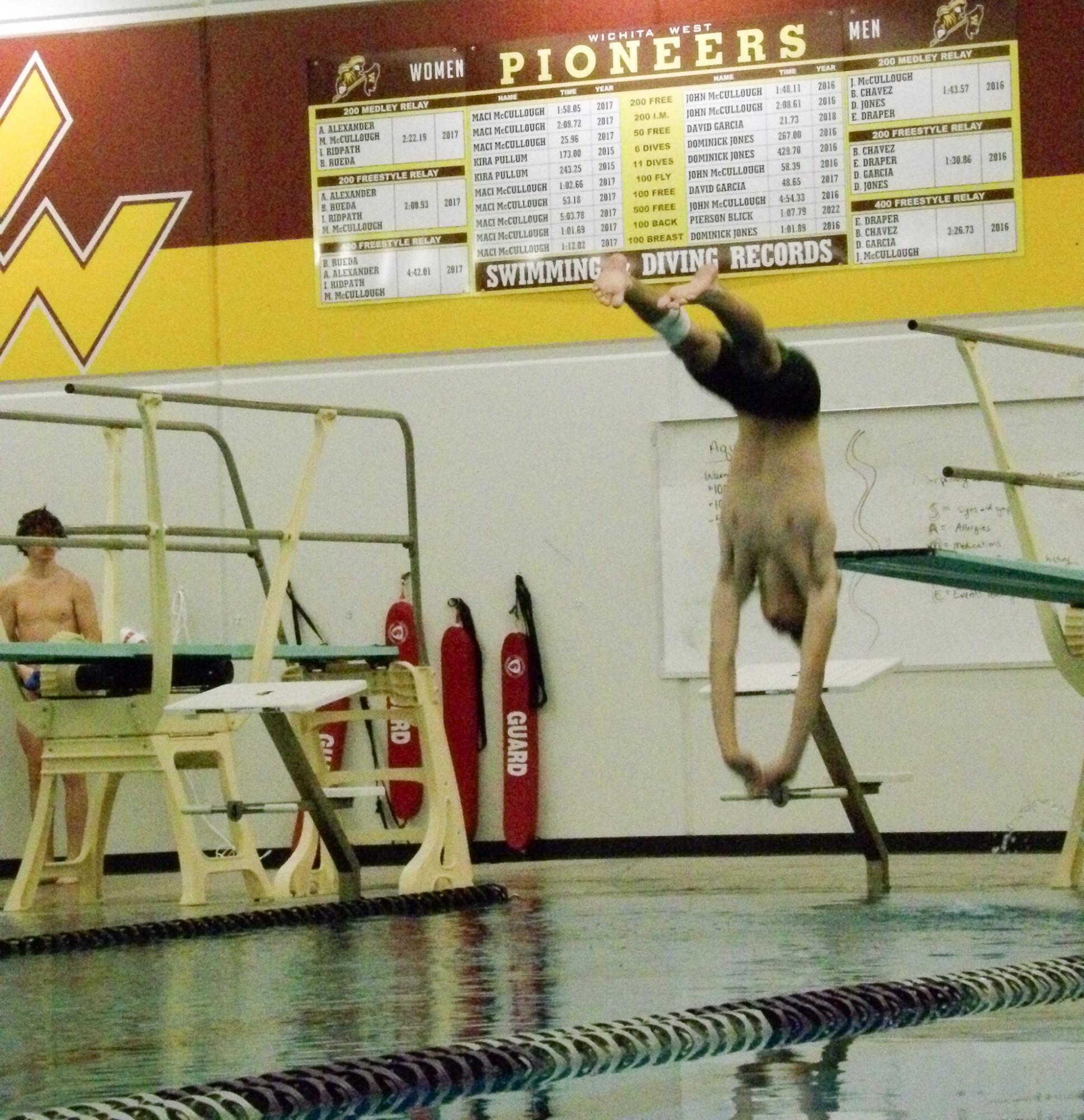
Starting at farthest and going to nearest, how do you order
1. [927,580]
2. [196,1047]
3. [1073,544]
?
[1073,544] < [927,580] < [196,1047]

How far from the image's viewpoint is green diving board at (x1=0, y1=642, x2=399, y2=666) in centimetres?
597

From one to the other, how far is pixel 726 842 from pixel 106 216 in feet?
12.9

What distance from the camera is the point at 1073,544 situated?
8.09 metres

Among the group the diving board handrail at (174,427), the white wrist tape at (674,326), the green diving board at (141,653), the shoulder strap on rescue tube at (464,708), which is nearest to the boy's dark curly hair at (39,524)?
the diving board handrail at (174,427)

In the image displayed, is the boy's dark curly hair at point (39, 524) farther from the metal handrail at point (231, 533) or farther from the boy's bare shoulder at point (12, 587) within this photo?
the metal handrail at point (231, 533)

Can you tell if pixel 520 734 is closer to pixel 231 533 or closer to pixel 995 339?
pixel 231 533

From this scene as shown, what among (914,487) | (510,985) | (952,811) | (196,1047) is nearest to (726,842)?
(952,811)

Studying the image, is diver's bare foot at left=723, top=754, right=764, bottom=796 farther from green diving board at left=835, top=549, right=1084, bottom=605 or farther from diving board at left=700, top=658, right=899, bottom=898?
green diving board at left=835, top=549, right=1084, bottom=605

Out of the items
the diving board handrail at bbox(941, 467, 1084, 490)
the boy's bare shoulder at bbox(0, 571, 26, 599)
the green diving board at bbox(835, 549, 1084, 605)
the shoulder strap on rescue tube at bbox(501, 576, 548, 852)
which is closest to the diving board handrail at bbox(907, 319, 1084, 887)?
the diving board handrail at bbox(941, 467, 1084, 490)

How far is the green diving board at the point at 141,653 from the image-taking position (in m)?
5.97

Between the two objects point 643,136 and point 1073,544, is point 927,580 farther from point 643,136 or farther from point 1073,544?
point 643,136

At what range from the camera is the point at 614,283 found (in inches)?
195

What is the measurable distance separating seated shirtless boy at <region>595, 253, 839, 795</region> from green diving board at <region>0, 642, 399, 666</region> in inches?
61.0

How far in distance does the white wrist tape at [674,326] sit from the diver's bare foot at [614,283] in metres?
0.24
